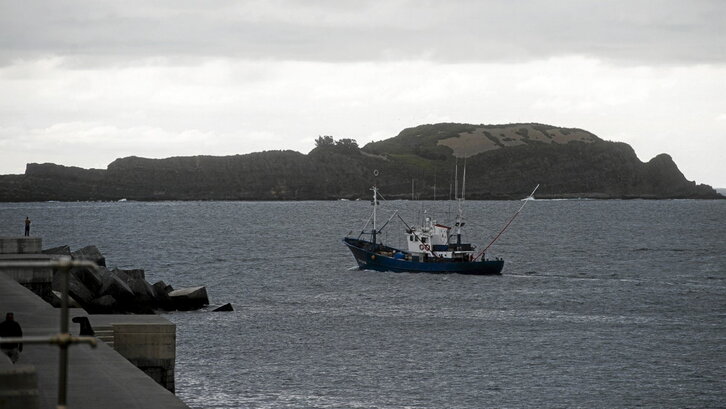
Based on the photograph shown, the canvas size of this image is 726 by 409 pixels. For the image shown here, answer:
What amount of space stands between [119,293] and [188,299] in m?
7.06

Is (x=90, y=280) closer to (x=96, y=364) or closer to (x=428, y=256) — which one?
(x=96, y=364)

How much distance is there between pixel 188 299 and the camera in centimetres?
5469

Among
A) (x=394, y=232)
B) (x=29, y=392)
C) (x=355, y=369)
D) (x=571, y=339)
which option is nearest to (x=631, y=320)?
(x=571, y=339)

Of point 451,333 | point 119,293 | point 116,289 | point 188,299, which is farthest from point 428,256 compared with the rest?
point 116,289

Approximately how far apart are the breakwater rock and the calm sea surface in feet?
4.49

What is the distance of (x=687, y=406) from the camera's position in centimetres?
3462

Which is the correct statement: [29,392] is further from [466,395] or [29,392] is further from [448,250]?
[448,250]

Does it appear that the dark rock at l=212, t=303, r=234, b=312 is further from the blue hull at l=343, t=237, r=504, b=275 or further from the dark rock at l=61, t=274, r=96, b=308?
the blue hull at l=343, t=237, r=504, b=275

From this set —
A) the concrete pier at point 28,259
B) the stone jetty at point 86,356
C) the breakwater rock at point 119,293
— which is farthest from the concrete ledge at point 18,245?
the stone jetty at point 86,356

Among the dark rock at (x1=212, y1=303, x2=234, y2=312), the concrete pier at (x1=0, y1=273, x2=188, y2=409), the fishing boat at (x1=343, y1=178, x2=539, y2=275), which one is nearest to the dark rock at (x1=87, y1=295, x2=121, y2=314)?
the dark rock at (x1=212, y1=303, x2=234, y2=312)

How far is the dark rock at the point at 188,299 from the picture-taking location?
54.0 meters

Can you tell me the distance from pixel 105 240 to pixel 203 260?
39556 mm

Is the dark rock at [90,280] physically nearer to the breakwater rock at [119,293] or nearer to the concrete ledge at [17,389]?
the breakwater rock at [119,293]

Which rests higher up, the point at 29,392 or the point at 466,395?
the point at 29,392
